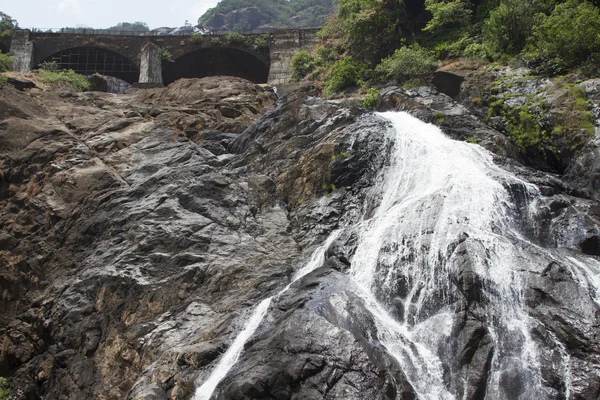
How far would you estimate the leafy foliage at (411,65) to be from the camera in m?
22.7

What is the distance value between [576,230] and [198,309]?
874 centimetres

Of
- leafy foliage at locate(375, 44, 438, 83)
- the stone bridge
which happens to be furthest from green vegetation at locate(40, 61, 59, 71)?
leafy foliage at locate(375, 44, 438, 83)

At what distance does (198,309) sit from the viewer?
12.7 meters

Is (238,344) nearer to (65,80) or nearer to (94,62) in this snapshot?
(65,80)

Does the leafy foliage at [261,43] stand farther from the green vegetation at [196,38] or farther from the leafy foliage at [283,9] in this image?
the leafy foliage at [283,9]

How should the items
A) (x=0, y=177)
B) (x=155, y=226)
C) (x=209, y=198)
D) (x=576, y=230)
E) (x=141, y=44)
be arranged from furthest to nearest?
(x=141, y=44), (x=0, y=177), (x=209, y=198), (x=155, y=226), (x=576, y=230)

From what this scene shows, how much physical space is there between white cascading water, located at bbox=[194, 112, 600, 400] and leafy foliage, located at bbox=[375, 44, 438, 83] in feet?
26.7

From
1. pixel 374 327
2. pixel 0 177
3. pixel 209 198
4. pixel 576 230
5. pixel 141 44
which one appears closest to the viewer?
pixel 374 327

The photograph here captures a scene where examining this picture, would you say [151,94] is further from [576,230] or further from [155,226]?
[576,230]

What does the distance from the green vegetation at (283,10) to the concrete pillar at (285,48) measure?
52125 millimetres

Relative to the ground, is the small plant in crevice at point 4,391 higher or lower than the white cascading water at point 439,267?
lower

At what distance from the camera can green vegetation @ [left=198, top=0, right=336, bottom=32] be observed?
8797 centimetres

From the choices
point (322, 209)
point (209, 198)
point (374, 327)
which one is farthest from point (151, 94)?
point (374, 327)

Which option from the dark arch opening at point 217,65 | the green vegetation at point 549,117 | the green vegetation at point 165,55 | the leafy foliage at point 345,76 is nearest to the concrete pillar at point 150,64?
the green vegetation at point 165,55
